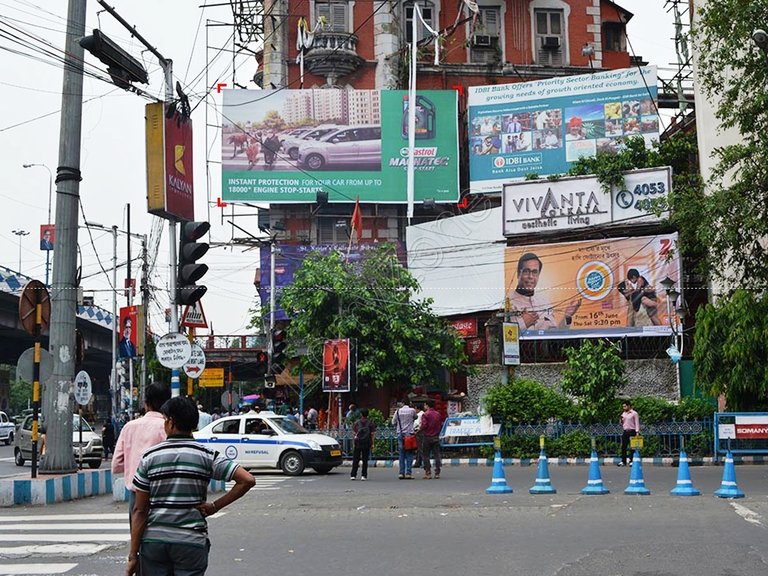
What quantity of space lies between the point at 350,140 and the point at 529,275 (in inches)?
531

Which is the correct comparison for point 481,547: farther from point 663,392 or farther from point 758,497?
point 663,392

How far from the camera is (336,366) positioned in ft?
113

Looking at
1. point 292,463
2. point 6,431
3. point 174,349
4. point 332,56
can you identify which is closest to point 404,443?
point 292,463

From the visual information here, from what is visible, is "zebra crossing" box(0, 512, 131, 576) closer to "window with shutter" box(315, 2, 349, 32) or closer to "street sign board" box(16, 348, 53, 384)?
"street sign board" box(16, 348, 53, 384)

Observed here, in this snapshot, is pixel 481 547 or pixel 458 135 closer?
pixel 481 547

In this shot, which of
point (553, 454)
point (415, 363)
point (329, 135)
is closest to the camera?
point (553, 454)

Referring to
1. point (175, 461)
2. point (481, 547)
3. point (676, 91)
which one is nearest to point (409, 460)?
point (481, 547)

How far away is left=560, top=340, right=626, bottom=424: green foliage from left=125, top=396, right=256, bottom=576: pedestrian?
24236 millimetres

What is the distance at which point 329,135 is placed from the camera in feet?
157

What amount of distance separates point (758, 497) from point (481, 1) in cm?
4137

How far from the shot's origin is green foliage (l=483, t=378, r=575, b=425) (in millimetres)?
29562

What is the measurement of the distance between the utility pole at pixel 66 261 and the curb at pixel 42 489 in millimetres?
926

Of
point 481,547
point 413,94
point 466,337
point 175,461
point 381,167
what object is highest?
point 413,94

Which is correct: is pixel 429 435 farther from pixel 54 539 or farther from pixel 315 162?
pixel 315 162
